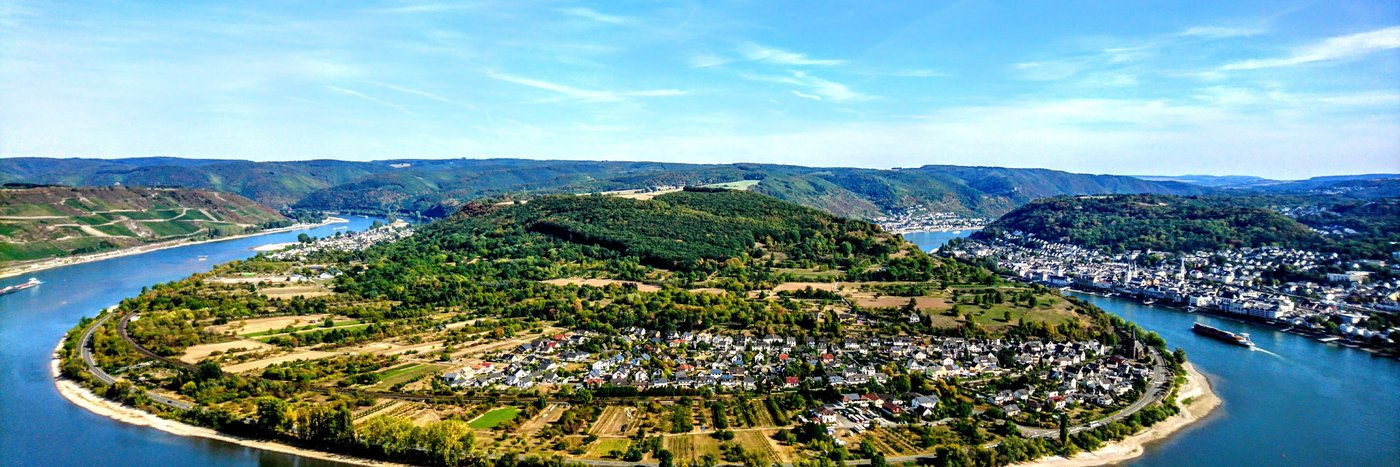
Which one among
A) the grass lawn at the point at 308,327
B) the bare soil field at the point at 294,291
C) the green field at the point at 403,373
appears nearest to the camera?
the green field at the point at 403,373

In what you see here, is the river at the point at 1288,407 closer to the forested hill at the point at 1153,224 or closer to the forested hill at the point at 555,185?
the forested hill at the point at 1153,224

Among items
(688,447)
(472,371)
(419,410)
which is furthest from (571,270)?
(688,447)

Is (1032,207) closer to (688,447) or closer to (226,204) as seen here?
(688,447)

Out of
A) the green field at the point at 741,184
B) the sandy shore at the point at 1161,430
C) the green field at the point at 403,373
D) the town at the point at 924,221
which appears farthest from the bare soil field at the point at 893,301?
the green field at the point at 741,184

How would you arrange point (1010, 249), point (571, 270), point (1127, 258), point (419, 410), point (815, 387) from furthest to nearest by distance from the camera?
point (1010, 249)
point (1127, 258)
point (571, 270)
point (815, 387)
point (419, 410)

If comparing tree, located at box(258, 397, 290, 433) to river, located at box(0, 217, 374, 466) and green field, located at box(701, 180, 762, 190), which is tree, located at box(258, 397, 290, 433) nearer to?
river, located at box(0, 217, 374, 466)
